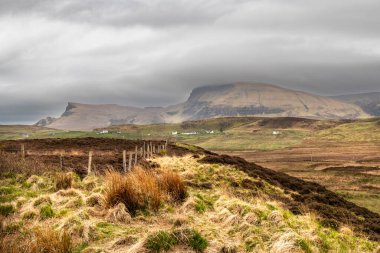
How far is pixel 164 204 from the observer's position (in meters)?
11.8

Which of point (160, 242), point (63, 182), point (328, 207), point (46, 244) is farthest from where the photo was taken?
point (328, 207)

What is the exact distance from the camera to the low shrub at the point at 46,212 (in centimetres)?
1093

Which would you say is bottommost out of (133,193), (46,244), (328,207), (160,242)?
(328,207)

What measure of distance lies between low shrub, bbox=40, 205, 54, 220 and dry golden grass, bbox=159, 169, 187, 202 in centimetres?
367

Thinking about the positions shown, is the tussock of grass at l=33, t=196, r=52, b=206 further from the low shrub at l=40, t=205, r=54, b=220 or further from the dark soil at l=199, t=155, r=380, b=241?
the dark soil at l=199, t=155, r=380, b=241

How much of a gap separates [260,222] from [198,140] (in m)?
167

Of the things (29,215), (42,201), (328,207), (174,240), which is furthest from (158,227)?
(328,207)

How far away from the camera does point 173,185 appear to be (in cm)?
1351

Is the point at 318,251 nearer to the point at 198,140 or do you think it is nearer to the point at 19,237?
the point at 19,237

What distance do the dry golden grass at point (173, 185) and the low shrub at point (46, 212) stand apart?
3.67m

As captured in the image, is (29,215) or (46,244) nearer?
(46,244)

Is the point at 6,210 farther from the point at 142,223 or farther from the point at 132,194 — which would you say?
the point at 142,223

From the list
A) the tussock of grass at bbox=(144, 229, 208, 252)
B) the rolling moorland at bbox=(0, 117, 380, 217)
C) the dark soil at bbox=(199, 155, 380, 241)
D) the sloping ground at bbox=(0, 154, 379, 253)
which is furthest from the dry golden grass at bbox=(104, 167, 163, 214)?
the rolling moorland at bbox=(0, 117, 380, 217)

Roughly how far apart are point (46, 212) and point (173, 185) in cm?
429
